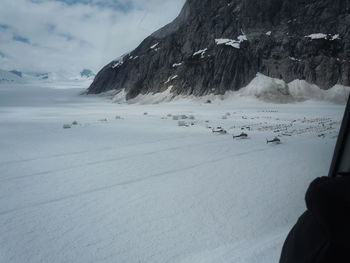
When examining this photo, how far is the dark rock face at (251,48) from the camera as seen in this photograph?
53.1 m

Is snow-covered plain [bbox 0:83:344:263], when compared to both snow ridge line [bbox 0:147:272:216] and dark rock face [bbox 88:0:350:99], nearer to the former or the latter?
snow ridge line [bbox 0:147:272:216]

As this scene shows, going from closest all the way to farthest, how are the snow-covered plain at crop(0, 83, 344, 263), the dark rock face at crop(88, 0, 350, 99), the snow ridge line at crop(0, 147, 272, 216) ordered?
the snow-covered plain at crop(0, 83, 344, 263) < the snow ridge line at crop(0, 147, 272, 216) < the dark rock face at crop(88, 0, 350, 99)

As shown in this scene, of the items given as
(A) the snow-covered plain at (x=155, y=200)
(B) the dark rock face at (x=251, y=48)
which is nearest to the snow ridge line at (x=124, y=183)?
(A) the snow-covered plain at (x=155, y=200)

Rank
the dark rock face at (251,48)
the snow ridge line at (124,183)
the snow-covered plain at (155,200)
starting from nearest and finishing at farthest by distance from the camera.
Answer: the snow-covered plain at (155,200)
the snow ridge line at (124,183)
the dark rock face at (251,48)

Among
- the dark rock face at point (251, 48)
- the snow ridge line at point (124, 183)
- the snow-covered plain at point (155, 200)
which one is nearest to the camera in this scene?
the snow-covered plain at point (155, 200)

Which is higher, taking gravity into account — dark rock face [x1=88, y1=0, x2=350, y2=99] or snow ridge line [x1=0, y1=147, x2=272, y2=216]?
dark rock face [x1=88, y1=0, x2=350, y2=99]

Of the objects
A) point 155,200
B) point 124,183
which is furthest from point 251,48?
point 155,200

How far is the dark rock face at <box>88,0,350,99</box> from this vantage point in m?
53.1

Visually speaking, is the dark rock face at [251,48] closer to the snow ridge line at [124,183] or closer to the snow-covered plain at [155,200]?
the snow-covered plain at [155,200]

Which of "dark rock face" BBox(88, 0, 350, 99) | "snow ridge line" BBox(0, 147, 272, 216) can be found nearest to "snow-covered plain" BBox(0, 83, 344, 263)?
"snow ridge line" BBox(0, 147, 272, 216)

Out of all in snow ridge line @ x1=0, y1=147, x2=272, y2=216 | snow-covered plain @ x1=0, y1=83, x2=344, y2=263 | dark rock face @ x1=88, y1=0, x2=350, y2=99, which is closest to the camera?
snow-covered plain @ x1=0, y1=83, x2=344, y2=263

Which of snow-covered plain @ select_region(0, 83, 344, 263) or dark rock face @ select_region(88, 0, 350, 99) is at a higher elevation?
dark rock face @ select_region(88, 0, 350, 99)

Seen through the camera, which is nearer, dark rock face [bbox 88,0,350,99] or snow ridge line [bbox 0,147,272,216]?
snow ridge line [bbox 0,147,272,216]

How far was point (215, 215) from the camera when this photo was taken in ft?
21.4
